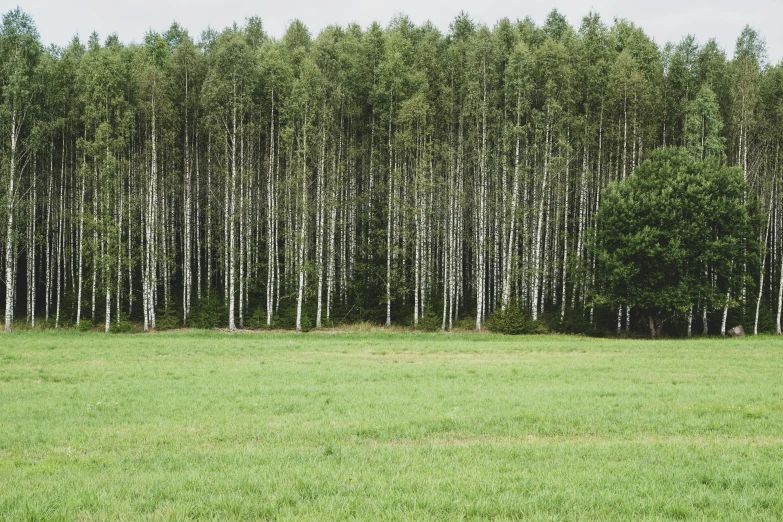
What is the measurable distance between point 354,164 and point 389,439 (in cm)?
3991

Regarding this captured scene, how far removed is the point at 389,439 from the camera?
12047 mm

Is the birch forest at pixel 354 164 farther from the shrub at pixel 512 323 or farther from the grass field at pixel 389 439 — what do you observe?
the grass field at pixel 389 439

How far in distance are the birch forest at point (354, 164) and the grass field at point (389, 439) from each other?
18.6 metres

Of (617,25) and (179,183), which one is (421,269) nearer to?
(179,183)

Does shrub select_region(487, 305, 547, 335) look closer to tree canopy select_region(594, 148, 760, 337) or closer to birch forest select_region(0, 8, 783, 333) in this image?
birch forest select_region(0, 8, 783, 333)

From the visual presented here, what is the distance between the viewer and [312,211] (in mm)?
45812

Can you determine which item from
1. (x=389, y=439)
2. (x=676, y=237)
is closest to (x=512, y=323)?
(x=676, y=237)

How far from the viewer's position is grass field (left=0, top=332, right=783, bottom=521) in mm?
7594

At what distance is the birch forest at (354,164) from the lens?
→ 4247 cm

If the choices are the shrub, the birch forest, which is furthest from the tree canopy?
the shrub

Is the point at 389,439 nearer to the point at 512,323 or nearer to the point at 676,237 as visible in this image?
the point at 512,323

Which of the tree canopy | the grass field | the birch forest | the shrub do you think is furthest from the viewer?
the birch forest

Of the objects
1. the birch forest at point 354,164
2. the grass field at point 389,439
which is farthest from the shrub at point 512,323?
the grass field at point 389,439

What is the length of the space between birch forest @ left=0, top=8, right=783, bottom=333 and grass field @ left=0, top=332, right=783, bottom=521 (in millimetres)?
18596
